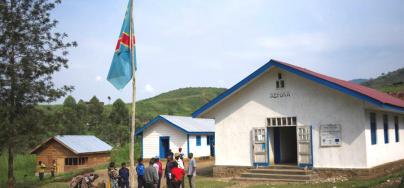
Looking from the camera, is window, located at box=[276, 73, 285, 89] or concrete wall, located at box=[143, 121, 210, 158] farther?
concrete wall, located at box=[143, 121, 210, 158]

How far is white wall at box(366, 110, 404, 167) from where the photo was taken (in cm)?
1795

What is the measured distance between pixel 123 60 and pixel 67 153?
83.2 feet

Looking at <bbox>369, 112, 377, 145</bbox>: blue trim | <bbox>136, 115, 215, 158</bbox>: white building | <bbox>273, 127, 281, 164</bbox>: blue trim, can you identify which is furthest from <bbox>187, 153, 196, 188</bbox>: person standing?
<bbox>136, 115, 215, 158</bbox>: white building

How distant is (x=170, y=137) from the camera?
3297 cm

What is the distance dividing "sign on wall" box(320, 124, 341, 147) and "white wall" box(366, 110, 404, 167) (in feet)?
3.85

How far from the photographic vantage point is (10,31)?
Result: 18.9 metres

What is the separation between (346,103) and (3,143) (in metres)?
14.9

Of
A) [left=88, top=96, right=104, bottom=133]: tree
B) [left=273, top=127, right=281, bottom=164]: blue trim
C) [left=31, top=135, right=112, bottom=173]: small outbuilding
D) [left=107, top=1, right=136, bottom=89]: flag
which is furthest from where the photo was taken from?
[left=88, top=96, right=104, bottom=133]: tree

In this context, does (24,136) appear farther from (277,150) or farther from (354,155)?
(354,155)

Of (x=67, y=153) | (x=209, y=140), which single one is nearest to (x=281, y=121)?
(x=209, y=140)

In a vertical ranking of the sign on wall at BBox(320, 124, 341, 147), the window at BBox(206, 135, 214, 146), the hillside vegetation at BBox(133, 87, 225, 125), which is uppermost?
the hillside vegetation at BBox(133, 87, 225, 125)

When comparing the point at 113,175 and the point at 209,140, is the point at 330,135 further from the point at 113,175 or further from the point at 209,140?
the point at 209,140

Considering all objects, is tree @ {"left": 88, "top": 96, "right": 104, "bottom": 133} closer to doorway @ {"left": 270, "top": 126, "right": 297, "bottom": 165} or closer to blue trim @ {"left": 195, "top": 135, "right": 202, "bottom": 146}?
blue trim @ {"left": 195, "top": 135, "right": 202, "bottom": 146}

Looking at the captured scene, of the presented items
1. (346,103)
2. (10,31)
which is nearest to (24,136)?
(10,31)
